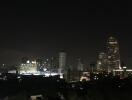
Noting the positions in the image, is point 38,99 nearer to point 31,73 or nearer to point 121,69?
point 121,69

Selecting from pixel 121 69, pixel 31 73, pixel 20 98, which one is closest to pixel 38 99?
pixel 20 98

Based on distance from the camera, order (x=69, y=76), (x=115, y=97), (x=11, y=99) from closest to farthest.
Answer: (x=115, y=97) → (x=11, y=99) → (x=69, y=76)

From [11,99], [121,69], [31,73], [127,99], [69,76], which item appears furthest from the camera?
[31,73]

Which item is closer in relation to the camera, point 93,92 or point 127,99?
point 127,99

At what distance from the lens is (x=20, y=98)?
3331 cm

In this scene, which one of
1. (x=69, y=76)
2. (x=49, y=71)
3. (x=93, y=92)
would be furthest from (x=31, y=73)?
(x=93, y=92)

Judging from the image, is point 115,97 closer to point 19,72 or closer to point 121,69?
point 121,69

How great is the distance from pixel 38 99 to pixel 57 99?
241cm

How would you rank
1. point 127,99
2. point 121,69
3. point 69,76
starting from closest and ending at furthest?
1. point 127,99
2. point 69,76
3. point 121,69

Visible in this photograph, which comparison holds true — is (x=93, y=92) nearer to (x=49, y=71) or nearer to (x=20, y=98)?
(x=20, y=98)

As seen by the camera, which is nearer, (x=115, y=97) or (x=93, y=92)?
(x=115, y=97)

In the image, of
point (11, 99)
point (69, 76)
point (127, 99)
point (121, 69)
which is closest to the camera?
point (127, 99)

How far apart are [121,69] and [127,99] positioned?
266 ft

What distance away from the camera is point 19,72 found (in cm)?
13625
